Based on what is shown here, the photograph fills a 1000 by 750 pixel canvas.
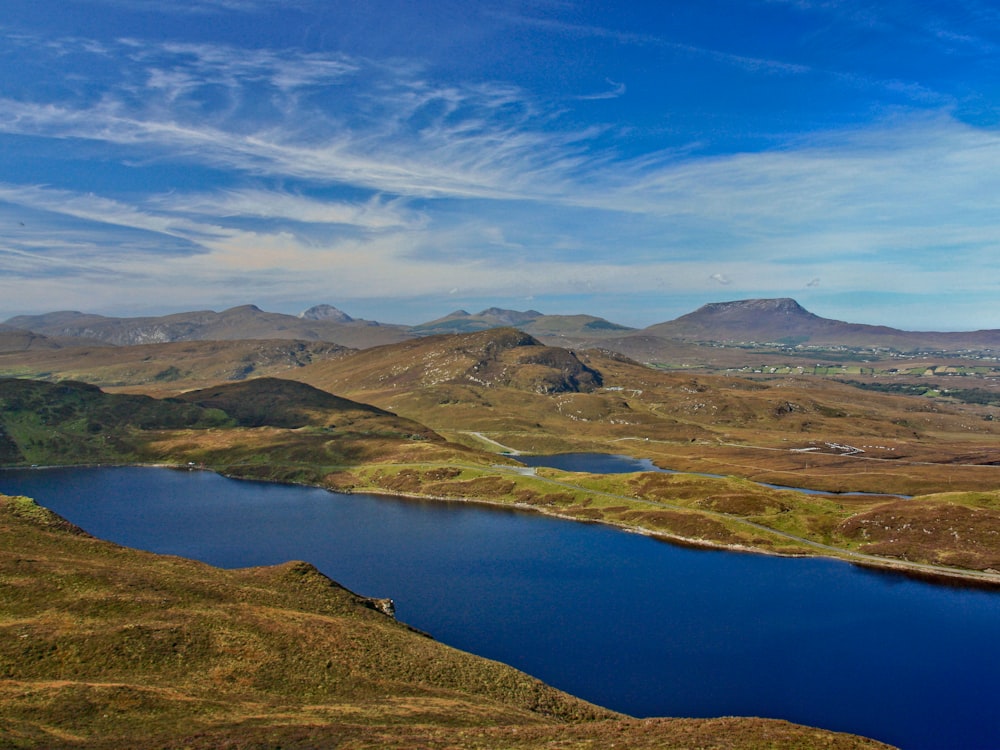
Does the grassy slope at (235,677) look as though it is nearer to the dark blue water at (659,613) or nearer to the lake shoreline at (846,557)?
the dark blue water at (659,613)

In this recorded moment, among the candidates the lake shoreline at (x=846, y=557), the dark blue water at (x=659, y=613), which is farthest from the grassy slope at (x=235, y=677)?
the lake shoreline at (x=846, y=557)

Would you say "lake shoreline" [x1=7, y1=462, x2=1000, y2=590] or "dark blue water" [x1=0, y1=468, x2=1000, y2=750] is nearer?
"dark blue water" [x1=0, y1=468, x2=1000, y2=750]

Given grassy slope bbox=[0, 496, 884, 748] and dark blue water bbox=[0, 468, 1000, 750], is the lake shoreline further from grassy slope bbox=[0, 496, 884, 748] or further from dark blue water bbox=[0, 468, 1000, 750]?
grassy slope bbox=[0, 496, 884, 748]

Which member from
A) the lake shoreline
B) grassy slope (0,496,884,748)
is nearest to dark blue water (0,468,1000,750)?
the lake shoreline

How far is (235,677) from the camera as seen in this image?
53250 mm

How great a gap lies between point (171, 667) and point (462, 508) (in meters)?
120

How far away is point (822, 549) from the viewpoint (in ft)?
427

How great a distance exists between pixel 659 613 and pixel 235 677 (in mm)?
65660

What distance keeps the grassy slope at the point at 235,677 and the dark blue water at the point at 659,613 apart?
61.9ft

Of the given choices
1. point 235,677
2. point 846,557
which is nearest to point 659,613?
point 846,557

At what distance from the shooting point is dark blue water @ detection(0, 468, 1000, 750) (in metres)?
70.9

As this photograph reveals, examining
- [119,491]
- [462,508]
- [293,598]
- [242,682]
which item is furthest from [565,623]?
[119,491]

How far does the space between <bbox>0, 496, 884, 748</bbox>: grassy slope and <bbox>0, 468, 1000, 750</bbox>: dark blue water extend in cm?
1888

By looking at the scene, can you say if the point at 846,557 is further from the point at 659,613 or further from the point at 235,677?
the point at 235,677
